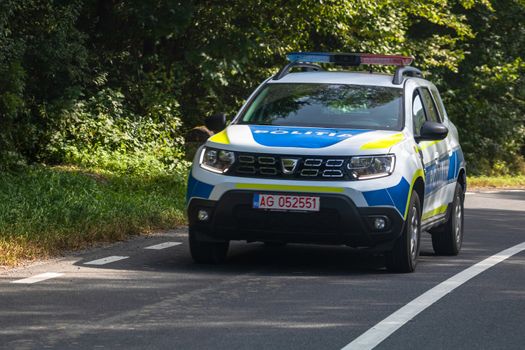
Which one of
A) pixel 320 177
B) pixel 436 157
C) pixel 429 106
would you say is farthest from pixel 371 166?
pixel 429 106

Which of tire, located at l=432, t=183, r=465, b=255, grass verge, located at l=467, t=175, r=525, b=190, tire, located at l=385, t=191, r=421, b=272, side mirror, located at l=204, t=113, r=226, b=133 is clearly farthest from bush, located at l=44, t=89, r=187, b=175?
tire, located at l=385, t=191, r=421, b=272

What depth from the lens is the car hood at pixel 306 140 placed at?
10.8 metres

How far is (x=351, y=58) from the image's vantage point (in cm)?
1284

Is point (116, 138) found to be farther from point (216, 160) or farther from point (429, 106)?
point (216, 160)

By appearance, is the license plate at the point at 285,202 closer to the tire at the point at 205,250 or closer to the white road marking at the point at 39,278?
the tire at the point at 205,250

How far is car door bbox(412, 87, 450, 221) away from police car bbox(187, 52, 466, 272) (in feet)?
0.12

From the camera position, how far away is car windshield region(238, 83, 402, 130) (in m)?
11.8

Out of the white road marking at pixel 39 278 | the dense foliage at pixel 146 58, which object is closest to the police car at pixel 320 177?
the white road marking at pixel 39 278

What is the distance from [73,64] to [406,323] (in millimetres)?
14514

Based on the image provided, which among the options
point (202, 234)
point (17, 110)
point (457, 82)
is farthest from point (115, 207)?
point (457, 82)

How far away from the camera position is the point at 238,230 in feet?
35.7

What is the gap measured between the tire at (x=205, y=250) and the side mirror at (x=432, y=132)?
1941 mm

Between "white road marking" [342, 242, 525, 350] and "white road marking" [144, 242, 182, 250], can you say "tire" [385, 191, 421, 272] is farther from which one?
"white road marking" [144, 242, 182, 250]

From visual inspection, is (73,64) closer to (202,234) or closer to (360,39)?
(360,39)
